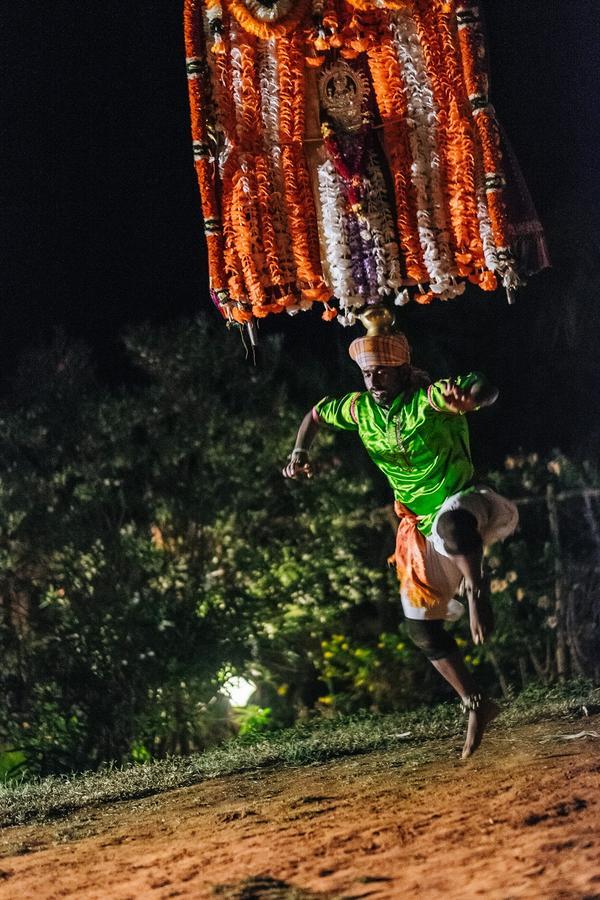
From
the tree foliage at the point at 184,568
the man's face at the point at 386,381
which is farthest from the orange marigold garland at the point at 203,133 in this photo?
the tree foliage at the point at 184,568

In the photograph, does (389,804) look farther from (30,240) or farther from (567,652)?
(30,240)

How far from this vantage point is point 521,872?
9.63ft

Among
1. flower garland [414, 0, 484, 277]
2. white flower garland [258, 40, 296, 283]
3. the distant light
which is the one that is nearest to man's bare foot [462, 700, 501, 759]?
flower garland [414, 0, 484, 277]

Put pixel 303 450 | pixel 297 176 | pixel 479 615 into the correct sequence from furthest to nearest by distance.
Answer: pixel 303 450
pixel 297 176
pixel 479 615

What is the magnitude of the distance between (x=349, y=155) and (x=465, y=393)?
1.09 metres

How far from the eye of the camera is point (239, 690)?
6.02m

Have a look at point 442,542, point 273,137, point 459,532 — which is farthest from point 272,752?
point 273,137

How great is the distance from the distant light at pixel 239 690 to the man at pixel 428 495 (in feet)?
7.59

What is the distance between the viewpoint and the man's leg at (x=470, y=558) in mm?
3537

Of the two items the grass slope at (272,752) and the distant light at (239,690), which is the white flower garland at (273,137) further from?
the distant light at (239,690)

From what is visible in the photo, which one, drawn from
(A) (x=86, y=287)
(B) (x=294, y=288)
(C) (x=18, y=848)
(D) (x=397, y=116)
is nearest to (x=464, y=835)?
(C) (x=18, y=848)

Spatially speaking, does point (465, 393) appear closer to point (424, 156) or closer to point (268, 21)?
point (424, 156)

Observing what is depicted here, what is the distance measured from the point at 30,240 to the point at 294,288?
1.99m

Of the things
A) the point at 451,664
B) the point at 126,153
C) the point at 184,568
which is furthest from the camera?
the point at 184,568
